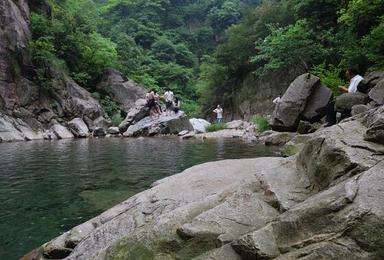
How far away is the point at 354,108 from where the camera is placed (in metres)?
12.9

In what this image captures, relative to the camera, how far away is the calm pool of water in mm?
7949

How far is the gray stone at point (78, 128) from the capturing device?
105 ft

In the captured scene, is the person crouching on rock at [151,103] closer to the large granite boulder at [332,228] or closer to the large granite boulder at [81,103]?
the large granite boulder at [81,103]

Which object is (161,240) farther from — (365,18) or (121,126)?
(121,126)

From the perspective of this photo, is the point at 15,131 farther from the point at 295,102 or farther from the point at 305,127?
the point at 305,127

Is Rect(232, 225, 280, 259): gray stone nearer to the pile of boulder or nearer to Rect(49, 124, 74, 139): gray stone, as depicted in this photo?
the pile of boulder

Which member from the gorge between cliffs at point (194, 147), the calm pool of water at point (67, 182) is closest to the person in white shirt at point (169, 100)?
the gorge between cliffs at point (194, 147)

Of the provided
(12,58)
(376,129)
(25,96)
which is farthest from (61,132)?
(376,129)

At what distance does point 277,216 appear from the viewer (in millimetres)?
4762

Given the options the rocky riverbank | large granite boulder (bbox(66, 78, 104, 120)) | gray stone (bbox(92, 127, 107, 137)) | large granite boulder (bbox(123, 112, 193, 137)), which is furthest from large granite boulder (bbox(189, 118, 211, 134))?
the rocky riverbank

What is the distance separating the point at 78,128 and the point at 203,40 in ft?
152

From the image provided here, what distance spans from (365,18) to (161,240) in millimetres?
20578

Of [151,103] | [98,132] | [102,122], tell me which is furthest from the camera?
[102,122]

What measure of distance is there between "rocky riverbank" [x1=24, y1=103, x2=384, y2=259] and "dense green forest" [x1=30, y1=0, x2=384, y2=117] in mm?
15386
